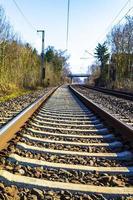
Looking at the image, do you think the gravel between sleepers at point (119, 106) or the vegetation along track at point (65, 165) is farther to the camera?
the gravel between sleepers at point (119, 106)

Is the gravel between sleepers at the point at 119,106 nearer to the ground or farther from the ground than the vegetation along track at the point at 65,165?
nearer to the ground

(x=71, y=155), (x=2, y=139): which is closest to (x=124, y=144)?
(x=71, y=155)

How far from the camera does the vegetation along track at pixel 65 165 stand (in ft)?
11.0

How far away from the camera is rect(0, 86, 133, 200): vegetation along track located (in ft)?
11.0

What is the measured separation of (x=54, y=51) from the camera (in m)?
107

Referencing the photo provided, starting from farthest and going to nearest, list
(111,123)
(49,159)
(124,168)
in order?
(111,123), (49,159), (124,168)

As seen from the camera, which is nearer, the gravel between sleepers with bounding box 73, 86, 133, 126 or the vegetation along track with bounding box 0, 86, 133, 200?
the vegetation along track with bounding box 0, 86, 133, 200

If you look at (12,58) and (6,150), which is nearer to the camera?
(6,150)

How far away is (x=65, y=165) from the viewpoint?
13.8 ft

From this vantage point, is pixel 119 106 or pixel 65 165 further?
pixel 119 106

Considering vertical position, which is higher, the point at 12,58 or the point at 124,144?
the point at 12,58

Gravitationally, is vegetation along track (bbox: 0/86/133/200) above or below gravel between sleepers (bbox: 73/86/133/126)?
above

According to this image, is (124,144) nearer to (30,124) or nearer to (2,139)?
(2,139)

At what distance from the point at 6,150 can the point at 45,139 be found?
3.92 ft
